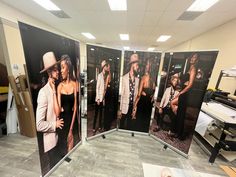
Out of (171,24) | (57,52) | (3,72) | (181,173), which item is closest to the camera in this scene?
(57,52)

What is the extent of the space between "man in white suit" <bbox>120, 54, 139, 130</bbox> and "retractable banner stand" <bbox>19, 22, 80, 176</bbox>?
1027 mm

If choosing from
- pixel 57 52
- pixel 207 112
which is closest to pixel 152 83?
pixel 207 112

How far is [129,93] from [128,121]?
70cm

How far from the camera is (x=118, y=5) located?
3.17 metres

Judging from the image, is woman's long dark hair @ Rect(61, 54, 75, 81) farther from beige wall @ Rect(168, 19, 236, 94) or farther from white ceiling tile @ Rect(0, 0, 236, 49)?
beige wall @ Rect(168, 19, 236, 94)

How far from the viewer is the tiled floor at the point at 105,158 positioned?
5.75 feet

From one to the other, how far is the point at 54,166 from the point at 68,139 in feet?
1.26

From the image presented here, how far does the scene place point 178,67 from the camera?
85.4 inches

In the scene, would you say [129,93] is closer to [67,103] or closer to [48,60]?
[67,103]

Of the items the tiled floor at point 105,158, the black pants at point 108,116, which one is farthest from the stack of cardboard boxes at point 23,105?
the black pants at point 108,116

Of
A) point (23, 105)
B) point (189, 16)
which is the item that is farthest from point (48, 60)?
point (189, 16)

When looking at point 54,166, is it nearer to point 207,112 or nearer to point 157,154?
point 157,154

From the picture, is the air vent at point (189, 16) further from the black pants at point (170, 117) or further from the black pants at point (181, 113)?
the black pants at point (170, 117)

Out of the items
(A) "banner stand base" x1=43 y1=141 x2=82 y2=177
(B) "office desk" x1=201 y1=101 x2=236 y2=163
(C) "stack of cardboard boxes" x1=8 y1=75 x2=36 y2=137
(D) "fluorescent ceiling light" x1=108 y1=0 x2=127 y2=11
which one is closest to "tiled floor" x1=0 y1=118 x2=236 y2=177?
(A) "banner stand base" x1=43 y1=141 x2=82 y2=177
